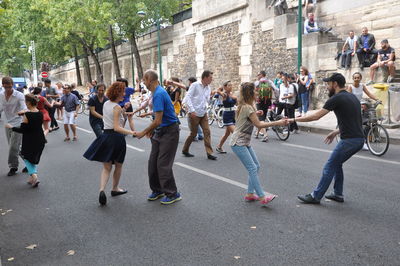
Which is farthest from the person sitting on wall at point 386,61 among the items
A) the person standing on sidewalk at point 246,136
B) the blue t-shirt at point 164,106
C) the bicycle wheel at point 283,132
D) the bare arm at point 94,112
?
the blue t-shirt at point 164,106

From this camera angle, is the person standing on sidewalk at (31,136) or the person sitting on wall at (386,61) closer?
the person standing on sidewalk at (31,136)

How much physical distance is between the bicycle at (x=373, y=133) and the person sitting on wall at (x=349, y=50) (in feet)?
22.3

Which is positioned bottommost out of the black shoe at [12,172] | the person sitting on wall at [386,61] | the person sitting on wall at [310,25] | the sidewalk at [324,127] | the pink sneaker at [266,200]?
the sidewalk at [324,127]

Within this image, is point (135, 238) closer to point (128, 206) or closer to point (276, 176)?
point (128, 206)

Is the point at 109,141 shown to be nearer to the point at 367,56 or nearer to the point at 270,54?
the point at 367,56

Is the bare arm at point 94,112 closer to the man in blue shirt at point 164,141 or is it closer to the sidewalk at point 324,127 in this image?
the man in blue shirt at point 164,141

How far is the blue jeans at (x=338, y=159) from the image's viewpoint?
4812mm

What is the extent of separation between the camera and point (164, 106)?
523cm

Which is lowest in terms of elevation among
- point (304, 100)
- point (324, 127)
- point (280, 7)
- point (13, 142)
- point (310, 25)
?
point (324, 127)

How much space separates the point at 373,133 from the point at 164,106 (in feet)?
17.1

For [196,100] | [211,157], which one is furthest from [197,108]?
[211,157]

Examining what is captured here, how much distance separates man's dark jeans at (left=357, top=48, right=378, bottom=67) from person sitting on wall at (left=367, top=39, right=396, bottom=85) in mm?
511

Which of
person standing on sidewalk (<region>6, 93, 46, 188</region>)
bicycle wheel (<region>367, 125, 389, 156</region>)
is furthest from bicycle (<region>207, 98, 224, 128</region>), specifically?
person standing on sidewalk (<region>6, 93, 46, 188</region>)

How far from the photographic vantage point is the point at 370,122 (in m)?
8.52
